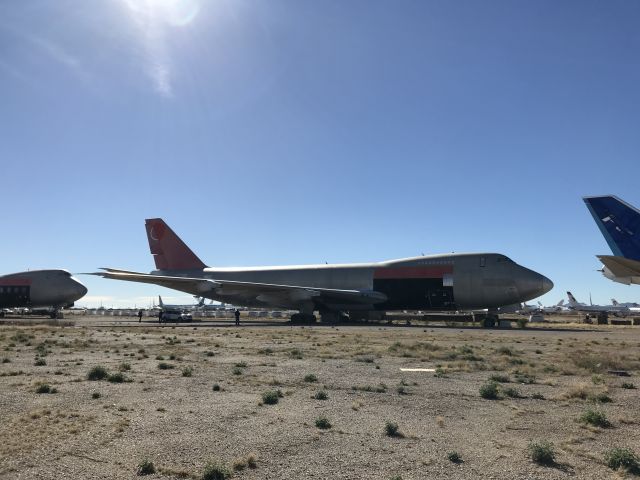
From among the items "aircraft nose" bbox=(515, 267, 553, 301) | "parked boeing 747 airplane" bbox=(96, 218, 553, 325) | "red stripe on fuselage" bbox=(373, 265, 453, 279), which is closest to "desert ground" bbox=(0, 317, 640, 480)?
"aircraft nose" bbox=(515, 267, 553, 301)

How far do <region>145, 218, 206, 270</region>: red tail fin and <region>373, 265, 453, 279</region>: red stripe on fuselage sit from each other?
Answer: 22.0 meters

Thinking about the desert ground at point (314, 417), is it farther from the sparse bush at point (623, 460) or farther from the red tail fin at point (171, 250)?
the red tail fin at point (171, 250)

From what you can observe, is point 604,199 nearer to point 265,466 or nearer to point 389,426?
point 389,426

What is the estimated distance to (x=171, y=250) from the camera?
2217 inches

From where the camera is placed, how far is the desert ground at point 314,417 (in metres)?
6.61

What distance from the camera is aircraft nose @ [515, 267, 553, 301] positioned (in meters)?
39.1

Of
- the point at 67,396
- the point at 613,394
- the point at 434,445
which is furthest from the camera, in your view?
the point at 613,394

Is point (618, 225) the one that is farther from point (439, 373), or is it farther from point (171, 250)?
point (171, 250)

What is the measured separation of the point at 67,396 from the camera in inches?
426

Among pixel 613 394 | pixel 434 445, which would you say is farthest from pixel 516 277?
pixel 434 445

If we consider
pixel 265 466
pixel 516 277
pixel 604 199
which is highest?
pixel 604 199

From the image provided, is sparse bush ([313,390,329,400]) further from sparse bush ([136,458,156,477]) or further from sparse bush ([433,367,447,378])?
sparse bush ([136,458,156,477])

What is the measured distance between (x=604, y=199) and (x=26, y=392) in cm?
3046

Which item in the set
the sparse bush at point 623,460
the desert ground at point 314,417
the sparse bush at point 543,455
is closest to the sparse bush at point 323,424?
the desert ground at point 314,417
